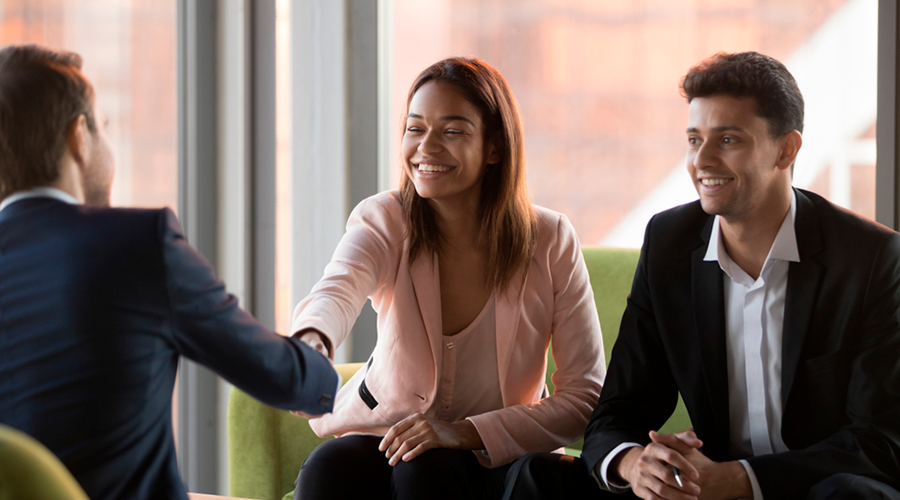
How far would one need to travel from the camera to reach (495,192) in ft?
6.07

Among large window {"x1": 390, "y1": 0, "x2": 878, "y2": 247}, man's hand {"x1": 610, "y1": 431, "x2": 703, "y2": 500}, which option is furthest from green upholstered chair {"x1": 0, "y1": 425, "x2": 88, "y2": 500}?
large window {"x1": 390, "y1": 0, "x2": 878, "y2": 247}

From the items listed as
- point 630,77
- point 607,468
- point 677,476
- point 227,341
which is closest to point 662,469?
point 677,476

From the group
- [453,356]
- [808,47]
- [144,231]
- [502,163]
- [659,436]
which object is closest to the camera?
[144,231]

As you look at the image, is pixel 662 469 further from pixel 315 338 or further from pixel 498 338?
pixel 315 338

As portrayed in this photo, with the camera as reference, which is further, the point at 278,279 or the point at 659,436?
the point at 278,279

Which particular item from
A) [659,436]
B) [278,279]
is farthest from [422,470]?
[278,279]

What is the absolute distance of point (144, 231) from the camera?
36.7 inches

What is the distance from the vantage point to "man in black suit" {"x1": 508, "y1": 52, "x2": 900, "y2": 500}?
4.68ft

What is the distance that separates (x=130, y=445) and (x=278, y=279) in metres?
1.96

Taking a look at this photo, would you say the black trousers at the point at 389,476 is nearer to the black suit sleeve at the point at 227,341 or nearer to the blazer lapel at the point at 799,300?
the black suit sleeve at the point at 227,341

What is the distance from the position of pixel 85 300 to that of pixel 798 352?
1292 mm

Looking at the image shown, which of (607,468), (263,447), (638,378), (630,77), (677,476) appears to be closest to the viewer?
(677,476)

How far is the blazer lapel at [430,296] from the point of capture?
1713 millimetres

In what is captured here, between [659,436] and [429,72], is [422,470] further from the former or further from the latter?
[429,72]
